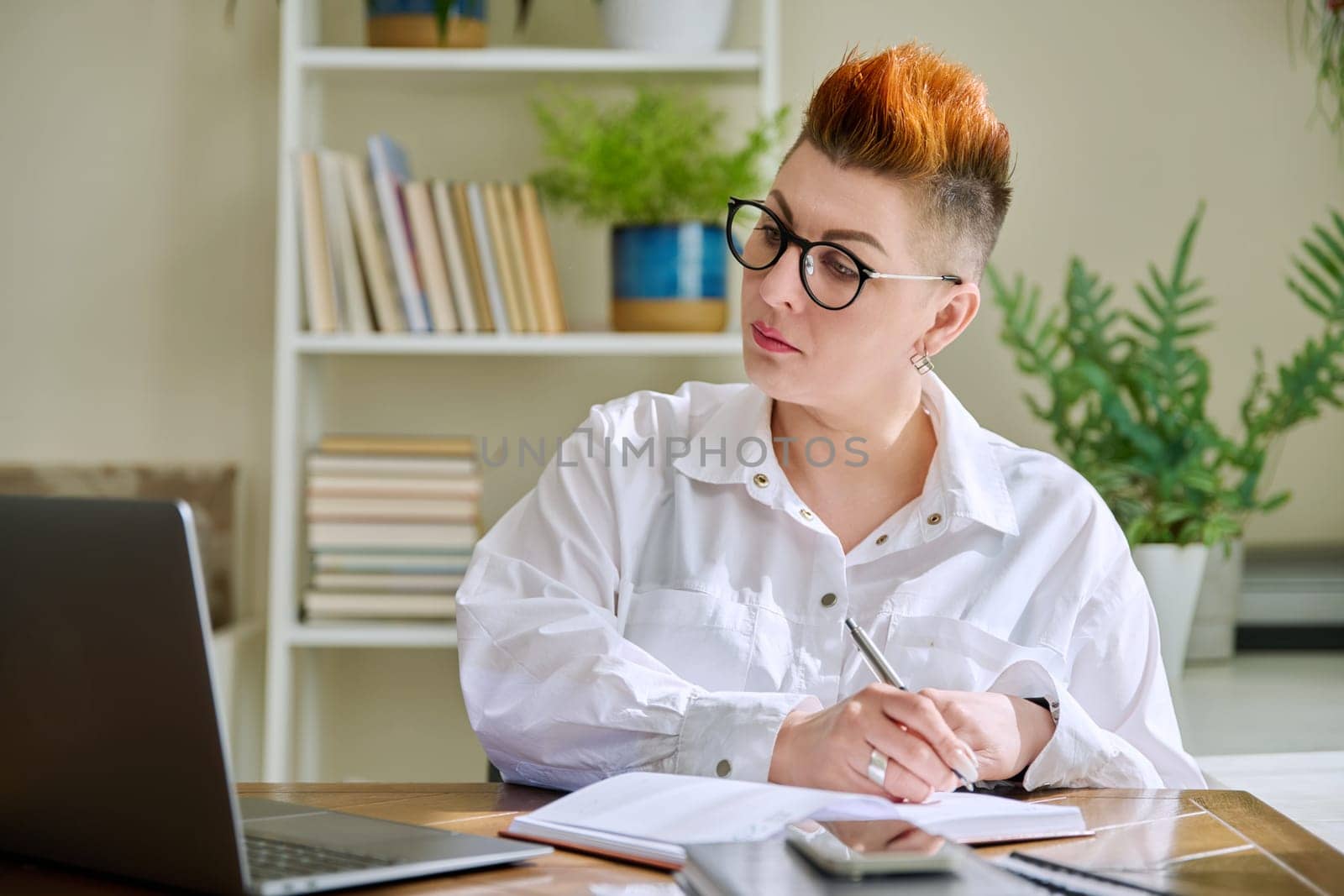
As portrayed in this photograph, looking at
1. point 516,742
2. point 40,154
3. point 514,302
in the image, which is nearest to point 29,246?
point 40,154

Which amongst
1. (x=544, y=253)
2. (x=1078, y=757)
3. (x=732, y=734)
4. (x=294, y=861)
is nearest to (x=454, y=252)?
(x=544, y=253)

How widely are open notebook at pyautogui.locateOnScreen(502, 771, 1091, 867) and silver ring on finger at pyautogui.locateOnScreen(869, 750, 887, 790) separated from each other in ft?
0.11

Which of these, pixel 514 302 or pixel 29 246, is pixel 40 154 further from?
pixel 514 302

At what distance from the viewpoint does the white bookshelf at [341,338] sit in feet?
6.84

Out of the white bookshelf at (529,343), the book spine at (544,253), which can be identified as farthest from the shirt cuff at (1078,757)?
the book spine at (544,253)

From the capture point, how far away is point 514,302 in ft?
7.01

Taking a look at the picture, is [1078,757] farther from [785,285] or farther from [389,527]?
[389,527]

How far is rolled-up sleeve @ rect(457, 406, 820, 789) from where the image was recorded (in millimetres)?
1102

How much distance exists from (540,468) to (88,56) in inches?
41.8

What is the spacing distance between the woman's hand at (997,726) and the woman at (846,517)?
39mm

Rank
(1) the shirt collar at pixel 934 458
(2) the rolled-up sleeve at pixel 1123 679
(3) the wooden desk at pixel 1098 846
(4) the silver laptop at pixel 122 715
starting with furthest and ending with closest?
(1) the shirt collar at pixel 934 458, (2) the rolled-up sleeve at pixel 1123 679, (3) the wooden desk at pixel 1098 846, (4) the silver laptop at pixel 122 715

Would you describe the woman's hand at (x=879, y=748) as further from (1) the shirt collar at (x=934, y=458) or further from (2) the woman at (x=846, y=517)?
(1) the shirt collar at (x=934, y=458)

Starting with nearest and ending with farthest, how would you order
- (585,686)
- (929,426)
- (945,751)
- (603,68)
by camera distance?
(945,751), (585,686), (929,426), (603,68)

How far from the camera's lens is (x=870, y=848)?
30.0 inches
